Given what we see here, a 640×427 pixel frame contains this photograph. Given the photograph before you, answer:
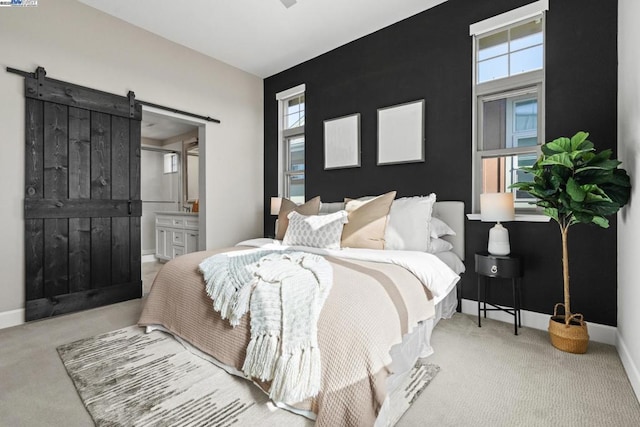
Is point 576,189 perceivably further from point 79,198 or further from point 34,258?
point 34,258

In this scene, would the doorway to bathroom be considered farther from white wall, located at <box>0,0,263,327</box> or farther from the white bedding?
the white bedding

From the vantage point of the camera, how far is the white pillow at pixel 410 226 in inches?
103

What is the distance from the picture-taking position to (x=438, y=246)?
8.98 feet

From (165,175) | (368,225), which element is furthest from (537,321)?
(165,175)

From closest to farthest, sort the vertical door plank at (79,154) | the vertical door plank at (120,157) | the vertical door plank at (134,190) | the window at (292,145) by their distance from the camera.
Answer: the vertical door plank at (79,154)
the vertical door plank at (120,157)
the vertical door plank at (134,190)
the window at (292,145)

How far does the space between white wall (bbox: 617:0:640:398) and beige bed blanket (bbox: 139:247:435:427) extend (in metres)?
1.08

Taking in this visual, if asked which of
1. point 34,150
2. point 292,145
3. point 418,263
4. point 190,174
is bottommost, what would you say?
point 418,263

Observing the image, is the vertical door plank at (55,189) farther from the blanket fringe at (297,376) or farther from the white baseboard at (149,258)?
the white baseboard at (149,258)

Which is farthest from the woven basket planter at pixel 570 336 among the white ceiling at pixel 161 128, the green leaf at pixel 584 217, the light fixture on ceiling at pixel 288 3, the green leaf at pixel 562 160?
the white ceiling at pixel 161 128

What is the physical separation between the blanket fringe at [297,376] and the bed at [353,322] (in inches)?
1.2

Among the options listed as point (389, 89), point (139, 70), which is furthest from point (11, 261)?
point (389, 89)

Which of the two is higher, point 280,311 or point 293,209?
point 293,209

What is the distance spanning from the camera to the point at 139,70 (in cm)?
345

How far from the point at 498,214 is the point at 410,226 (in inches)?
26.2
